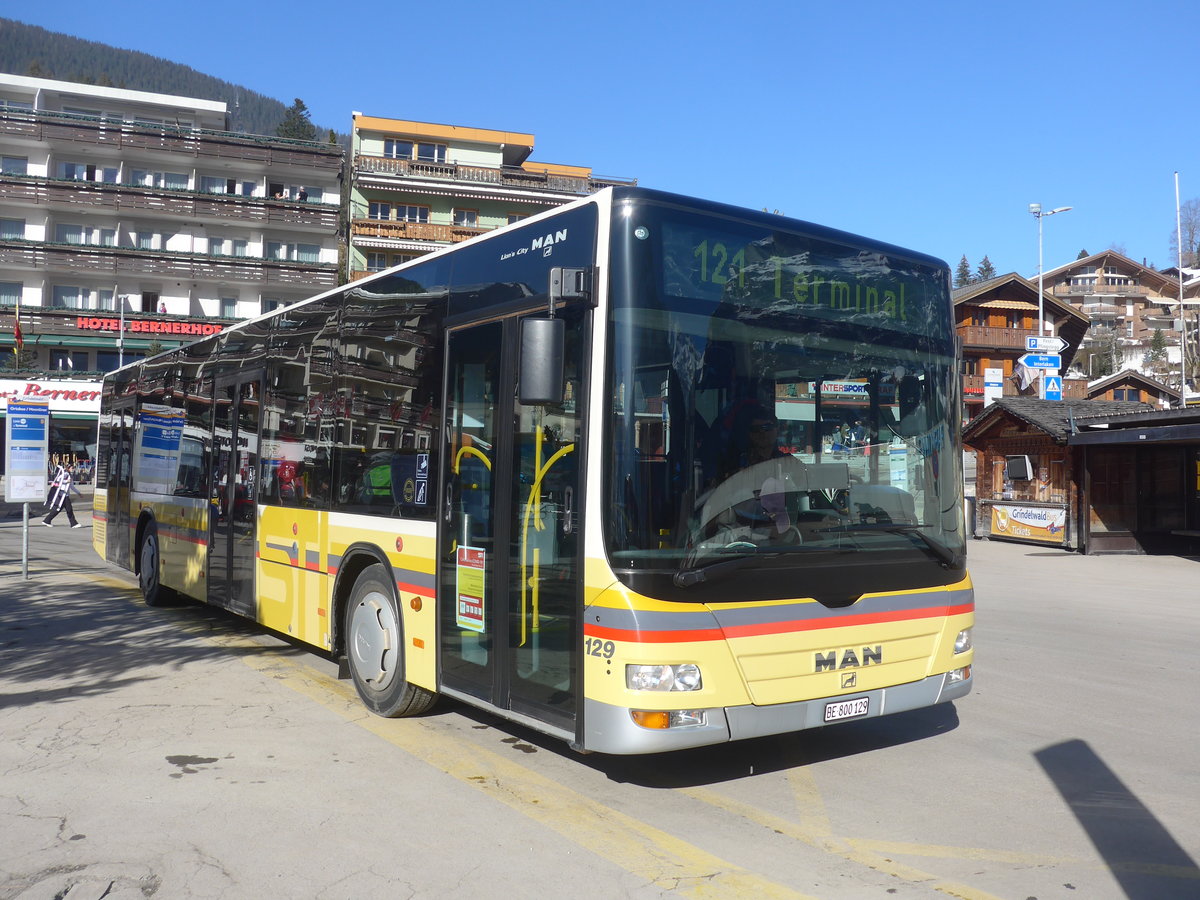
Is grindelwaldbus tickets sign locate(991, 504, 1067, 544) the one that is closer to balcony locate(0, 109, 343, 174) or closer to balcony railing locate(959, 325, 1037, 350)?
balcony railing locate(959, 325, 1037, 350)

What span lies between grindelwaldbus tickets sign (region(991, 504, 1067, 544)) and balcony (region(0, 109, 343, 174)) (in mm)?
47442

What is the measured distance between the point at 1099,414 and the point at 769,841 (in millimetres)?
24728

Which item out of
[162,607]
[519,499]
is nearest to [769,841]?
[519,499]

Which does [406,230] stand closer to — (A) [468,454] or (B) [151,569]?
(B) [151,569]

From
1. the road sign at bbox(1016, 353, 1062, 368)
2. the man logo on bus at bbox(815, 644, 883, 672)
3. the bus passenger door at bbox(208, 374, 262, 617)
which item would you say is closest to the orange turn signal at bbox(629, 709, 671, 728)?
the man logo on bus at bbox(815, 644, 883, 672)

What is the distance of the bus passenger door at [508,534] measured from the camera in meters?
5.38

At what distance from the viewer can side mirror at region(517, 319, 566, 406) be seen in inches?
203

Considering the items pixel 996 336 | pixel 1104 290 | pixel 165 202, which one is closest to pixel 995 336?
pixel 996 336

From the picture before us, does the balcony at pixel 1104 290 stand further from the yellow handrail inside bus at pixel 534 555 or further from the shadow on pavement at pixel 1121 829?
the yellow handrail inside bus at pixel 534 555

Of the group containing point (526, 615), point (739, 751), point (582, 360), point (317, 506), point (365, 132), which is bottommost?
point (739, 751)

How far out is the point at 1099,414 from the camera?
26344mm

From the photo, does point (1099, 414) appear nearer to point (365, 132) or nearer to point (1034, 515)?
point (1034, 515)

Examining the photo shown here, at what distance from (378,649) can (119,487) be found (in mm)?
8515

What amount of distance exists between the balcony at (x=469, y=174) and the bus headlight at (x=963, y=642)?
5800cm
